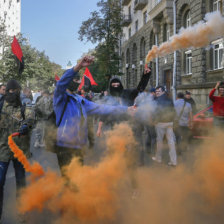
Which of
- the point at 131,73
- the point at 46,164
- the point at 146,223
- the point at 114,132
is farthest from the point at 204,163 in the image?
the point at 131,73

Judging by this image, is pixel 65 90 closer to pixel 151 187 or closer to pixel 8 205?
pixel 8 205

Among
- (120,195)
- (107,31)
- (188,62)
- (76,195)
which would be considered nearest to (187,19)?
(188,62)

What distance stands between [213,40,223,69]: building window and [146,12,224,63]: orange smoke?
10.6 m

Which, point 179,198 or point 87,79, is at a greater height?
point 87,79

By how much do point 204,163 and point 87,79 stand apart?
1194 centimetres

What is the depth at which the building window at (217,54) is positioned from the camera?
14502 millimetres

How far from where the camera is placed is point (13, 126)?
3.51 metres

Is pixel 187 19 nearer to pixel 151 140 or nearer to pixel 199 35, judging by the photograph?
pixel 151 140

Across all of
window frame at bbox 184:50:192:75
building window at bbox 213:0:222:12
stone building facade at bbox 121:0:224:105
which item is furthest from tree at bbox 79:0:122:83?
building window at bbox 213:0:222:12

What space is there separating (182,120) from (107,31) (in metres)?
21.6

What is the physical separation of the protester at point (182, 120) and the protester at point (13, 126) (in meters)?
4.60

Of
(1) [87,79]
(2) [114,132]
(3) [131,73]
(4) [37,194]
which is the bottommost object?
(4) [37,194]

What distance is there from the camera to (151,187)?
452 centimetres

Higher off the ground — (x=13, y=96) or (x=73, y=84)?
(x=73, y=84)
